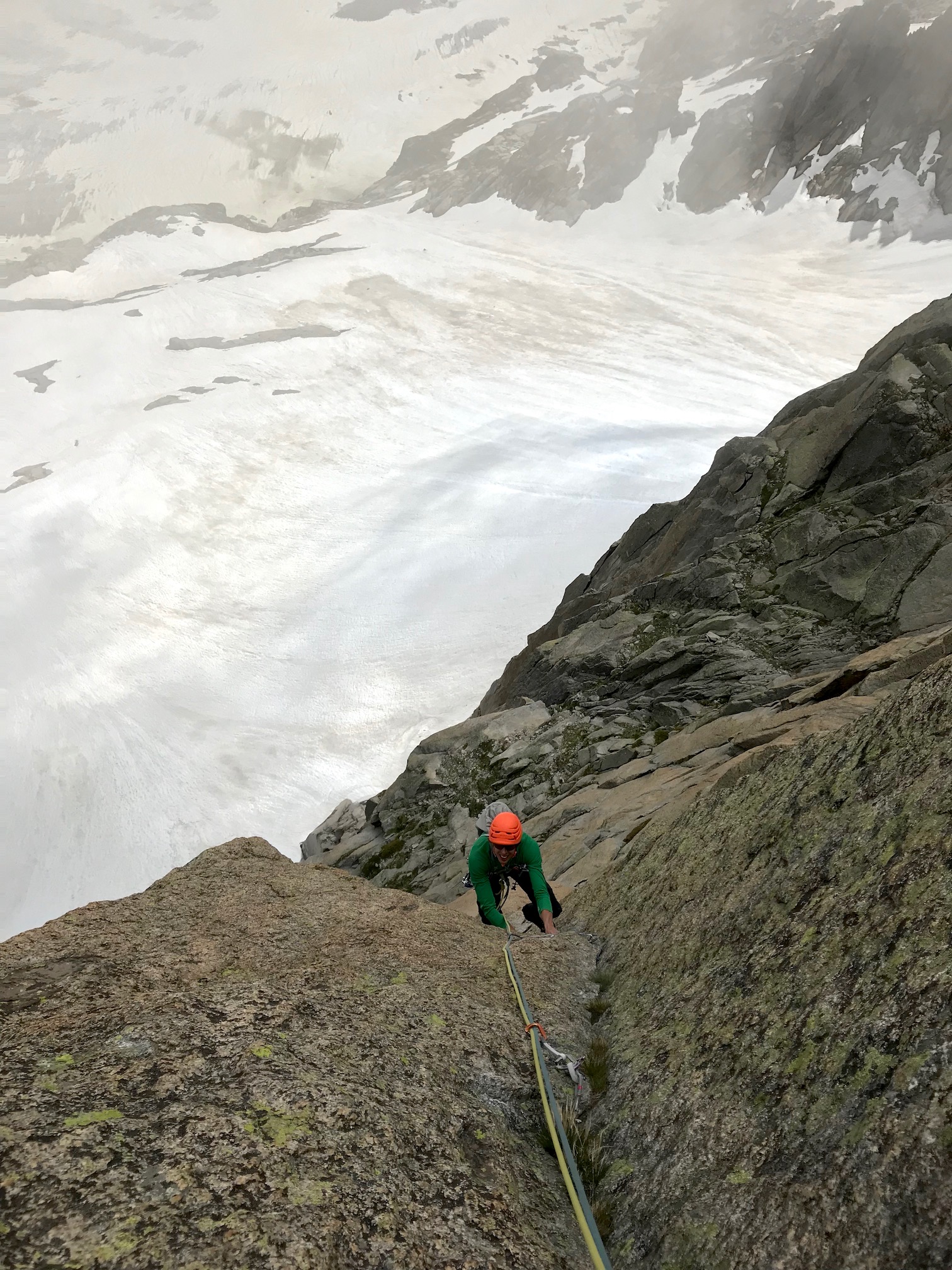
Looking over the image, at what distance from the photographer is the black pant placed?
804cm

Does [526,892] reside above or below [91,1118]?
below

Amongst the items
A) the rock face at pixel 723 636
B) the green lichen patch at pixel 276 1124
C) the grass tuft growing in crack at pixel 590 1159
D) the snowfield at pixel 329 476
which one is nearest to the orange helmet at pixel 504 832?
the rock face at pixel 723 636

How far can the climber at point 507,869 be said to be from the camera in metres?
7.90

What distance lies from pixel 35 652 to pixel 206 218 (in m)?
149

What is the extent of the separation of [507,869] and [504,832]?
2.08 ft

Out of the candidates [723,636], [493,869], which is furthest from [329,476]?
[493,869]

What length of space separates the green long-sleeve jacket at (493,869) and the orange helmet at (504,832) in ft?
0.41

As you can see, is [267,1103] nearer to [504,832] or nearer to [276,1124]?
[276,1124]

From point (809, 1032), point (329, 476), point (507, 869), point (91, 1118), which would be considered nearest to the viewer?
point (91, 1118)

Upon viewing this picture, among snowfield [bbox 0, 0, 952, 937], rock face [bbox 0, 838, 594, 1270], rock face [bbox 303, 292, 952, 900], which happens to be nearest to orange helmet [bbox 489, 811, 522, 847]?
rock face [bbox 0, 838, 594, 1270]

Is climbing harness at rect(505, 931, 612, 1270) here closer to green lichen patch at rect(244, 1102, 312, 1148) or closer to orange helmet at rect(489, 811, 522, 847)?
green lichen patch at rect(244, 1102, 312, 1148)

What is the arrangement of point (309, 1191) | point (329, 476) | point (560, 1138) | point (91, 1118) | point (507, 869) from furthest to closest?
point (329, 476), point (507, 869), point (560, 1138), point (91, 1118), point (309, 1191)

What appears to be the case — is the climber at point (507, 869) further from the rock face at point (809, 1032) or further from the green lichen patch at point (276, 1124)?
the green lichen patch at point (276, 1124)

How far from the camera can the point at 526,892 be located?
27.0ft
